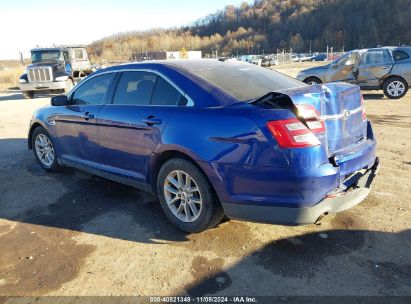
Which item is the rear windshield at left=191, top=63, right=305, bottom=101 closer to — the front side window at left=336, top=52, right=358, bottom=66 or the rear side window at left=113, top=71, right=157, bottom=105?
the rear side window at left=113, top=71, right=157, bottom=105

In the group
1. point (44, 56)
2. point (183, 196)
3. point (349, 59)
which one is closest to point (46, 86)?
point (44, 56)

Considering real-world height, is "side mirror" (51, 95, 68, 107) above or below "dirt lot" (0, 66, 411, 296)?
above

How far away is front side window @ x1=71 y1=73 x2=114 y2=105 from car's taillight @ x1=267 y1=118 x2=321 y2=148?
2.45 m

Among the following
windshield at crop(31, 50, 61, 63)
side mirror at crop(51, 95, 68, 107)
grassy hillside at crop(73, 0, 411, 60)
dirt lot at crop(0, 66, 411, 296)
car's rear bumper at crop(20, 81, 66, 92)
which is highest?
grassy hillside at crop(73, 0, 411, 60)

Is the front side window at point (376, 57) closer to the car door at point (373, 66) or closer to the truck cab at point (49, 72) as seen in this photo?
the car door at point (373, 66)

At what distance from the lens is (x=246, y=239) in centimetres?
370

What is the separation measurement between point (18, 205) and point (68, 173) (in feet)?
4.10

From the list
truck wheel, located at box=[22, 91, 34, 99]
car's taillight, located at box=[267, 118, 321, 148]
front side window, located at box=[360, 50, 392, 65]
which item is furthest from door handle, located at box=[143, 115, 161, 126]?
truck wheel, located at box=[22, 91, 34, 99]

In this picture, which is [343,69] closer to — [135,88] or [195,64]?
[195,64]

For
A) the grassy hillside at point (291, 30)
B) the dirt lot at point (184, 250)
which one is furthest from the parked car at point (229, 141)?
the grassy hillside at point (291, 30)

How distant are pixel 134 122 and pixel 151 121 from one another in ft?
0.90

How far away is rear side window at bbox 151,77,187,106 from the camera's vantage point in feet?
12.5

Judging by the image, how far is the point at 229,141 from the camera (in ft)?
10.8

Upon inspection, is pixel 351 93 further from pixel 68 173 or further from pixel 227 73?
pixel 68 173
